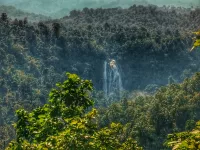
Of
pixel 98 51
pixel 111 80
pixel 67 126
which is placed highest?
pixel 98 51

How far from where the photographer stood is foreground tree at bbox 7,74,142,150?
1496 cm

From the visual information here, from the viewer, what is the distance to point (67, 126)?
54.0 feet

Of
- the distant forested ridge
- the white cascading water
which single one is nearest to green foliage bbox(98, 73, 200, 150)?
the distant forested ridge

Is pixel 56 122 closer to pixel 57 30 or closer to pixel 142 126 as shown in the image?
pixel 142 126

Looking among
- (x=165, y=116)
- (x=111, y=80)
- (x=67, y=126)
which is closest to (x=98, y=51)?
(x=111, y=80)

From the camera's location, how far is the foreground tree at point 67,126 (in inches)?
589

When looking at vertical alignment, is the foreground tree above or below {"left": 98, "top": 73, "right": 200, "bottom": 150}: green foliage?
above

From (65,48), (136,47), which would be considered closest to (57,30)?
(65,48)

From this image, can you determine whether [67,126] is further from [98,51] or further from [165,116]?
[98,51]

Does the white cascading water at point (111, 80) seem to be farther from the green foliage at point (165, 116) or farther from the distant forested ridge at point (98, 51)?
the green foliage at point (165, 116)

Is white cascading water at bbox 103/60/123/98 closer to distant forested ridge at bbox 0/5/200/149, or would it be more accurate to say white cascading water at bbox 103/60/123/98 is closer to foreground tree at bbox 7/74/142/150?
distant forested ridge at bbox 0/5/200/149

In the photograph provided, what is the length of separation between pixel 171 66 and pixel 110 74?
23.8 meters

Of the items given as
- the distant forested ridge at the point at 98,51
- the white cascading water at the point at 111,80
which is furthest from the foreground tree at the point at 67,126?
the white cascading water at the point at 111,80

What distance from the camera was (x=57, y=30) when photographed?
6969 inches
